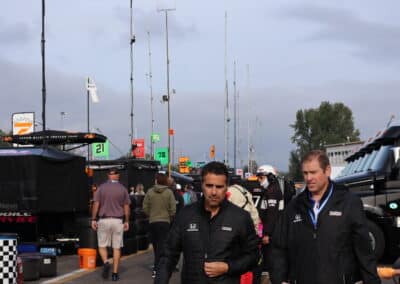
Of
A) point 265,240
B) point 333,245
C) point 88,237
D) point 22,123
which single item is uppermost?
point 22,123

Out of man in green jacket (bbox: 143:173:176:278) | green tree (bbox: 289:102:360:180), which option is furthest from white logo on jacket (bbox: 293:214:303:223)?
green tree (bbox: 289:102:360:180)

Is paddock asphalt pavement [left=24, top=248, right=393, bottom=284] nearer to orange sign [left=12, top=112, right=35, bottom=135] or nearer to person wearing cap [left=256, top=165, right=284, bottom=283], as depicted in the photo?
person wearing cap [left=256, top=165, right=284, bottom=283]

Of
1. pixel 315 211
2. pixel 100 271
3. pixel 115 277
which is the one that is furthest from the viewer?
pixel 100 271

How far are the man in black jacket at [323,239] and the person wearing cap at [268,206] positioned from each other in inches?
210

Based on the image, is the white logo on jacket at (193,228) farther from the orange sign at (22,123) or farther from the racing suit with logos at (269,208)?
the orange sign at (22,123)

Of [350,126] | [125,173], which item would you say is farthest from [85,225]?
[350,126]

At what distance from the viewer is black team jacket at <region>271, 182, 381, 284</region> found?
4609 millimetres

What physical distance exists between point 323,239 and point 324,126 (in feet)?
455

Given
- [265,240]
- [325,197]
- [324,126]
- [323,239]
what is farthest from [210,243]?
[324,126]

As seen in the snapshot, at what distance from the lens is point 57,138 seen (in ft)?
55.8

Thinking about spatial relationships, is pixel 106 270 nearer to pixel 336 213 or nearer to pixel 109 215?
pixel 109 215

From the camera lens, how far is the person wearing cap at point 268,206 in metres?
10.2

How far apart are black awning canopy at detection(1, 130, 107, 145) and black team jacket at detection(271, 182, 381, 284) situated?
1221cm

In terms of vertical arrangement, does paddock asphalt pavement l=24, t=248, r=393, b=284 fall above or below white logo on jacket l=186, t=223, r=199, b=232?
below
